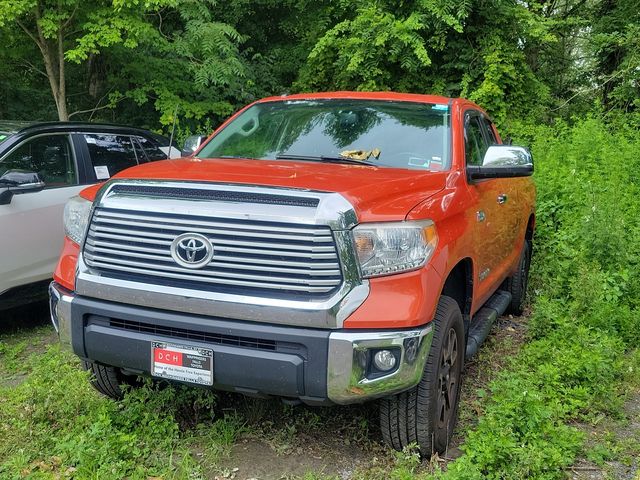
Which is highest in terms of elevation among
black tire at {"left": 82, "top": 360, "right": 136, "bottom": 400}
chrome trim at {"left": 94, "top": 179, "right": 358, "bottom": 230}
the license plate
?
chrome trim at {"left": 94, "top": 179, "right": 358, "bottom": 230}

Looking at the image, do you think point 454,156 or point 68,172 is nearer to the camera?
point 454,156

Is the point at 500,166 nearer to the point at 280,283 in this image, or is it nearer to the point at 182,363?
the point at 280,283

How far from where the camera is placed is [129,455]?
309 cm

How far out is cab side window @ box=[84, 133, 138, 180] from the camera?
18.5 feet

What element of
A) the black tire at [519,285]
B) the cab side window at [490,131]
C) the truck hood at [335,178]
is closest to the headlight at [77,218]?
the truck hood at [335,178]

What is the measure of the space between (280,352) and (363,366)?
36 centimetres

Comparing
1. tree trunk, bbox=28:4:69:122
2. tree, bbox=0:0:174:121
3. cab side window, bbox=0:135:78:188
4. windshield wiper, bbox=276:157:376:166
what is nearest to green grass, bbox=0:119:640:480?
cab side window, bbox=0:135:78:188

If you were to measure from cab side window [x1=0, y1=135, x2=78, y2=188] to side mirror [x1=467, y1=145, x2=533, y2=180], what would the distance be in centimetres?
358

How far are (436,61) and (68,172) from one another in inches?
324

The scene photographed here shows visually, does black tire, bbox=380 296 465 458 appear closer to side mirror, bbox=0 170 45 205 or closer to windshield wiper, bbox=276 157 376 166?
windshield wiper, bbox=276 157 376 166

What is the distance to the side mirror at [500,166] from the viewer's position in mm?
3652

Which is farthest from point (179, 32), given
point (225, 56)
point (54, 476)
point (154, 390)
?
point (54, 476)

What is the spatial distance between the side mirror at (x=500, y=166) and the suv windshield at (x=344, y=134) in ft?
0.68

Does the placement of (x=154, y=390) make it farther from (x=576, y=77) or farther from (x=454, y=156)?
(x=576, y=77)
